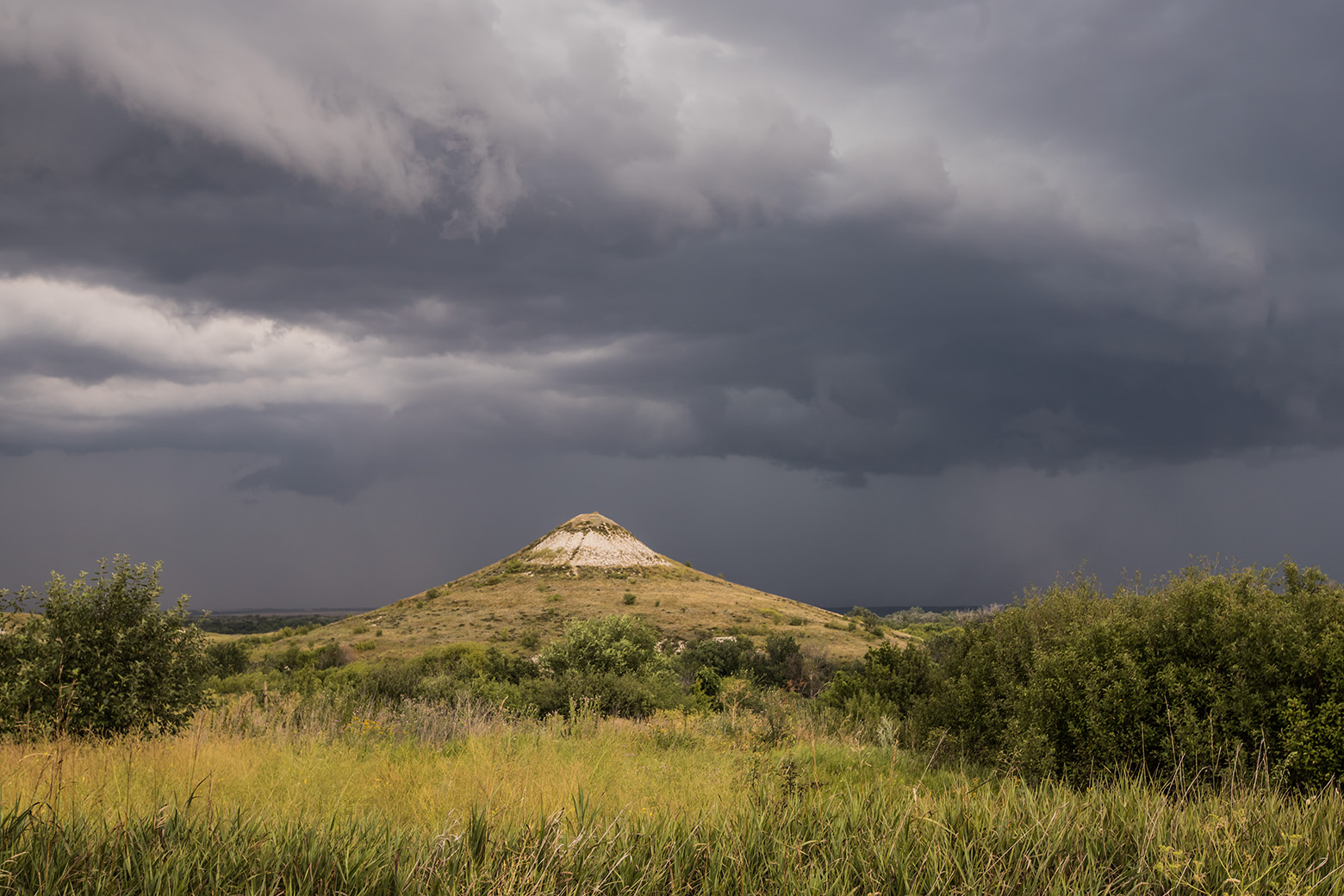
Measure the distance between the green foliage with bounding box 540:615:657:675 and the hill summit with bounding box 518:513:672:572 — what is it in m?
58.1

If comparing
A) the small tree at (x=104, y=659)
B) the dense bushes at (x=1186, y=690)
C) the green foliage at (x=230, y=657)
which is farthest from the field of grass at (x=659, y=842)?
the green foliage at (x=230, y=657)

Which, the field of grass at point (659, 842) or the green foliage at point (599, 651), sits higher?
the field of grass at point (659, 842)

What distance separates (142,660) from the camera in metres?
11.1

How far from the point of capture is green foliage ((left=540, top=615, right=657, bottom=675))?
68.4ft

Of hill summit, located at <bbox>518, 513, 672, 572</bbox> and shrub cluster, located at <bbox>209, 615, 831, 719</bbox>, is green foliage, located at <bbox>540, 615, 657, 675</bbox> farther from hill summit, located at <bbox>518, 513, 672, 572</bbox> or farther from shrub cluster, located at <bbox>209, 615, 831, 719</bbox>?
hill summit, located at <bbox>518, 513, 672, 572</bbox>

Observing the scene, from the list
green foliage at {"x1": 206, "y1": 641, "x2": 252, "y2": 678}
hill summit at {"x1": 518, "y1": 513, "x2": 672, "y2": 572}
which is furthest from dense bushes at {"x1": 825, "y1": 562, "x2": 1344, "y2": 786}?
hill summit at {"x1": 518, "y1": 513, "x2": 672, "y2": 572}

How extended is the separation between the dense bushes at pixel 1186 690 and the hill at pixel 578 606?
103ft

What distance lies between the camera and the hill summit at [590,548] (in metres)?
83.9

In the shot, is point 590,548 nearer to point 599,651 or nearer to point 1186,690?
point 599,651

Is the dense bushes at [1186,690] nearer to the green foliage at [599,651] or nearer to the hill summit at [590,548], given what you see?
the green foliage at [599,651]

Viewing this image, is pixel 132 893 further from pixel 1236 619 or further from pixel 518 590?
pixel 518 590

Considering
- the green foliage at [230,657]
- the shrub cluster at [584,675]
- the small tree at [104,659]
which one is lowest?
the green foliage at [230,657]

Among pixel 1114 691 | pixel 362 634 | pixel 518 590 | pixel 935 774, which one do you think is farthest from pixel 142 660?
pixel 518 590

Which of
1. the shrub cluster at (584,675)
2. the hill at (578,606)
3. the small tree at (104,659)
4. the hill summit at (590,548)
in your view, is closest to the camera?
the small tree at (104,659)
